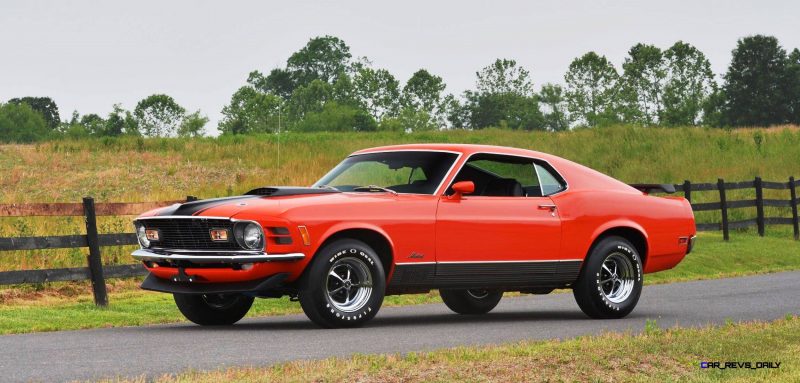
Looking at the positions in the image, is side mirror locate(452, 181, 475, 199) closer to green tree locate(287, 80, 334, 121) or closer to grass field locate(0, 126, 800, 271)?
grass field locate(0, 126, 800, 271)

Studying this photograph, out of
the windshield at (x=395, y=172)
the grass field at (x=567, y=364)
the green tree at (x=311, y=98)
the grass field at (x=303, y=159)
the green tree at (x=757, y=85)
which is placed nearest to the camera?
the grass field at (x=567, y=364)

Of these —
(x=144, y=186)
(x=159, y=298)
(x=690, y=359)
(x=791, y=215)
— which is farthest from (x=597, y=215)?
(x=144, y=186)

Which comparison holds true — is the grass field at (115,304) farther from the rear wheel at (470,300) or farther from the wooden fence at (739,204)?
the wooden fence at (739,204)

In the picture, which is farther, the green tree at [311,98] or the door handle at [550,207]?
the green tree at [311,98]

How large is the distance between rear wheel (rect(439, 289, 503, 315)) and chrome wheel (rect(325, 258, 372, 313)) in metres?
2.81

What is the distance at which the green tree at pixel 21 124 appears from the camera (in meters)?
131

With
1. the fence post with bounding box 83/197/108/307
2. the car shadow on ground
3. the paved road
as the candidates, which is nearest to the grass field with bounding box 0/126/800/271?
the fence post with bounding box 83/197/108/307

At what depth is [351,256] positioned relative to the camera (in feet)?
35.9

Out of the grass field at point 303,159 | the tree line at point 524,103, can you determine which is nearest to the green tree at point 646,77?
the tree line at point 524,103

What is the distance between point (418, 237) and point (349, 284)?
85 cm

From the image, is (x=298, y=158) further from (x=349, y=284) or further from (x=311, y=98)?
(x=311, y=98)

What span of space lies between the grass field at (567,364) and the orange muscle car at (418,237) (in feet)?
6.11

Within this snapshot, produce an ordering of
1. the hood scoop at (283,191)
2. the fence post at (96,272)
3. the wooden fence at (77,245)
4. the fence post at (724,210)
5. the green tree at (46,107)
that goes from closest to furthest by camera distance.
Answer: the hood scoop at (283,191)
the wooden fence at (77,245)
the fence post at (96,272)
the fence post at (724,210)
the green tree at (46,107)

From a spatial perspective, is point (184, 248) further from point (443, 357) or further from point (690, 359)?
point (690, 359)
